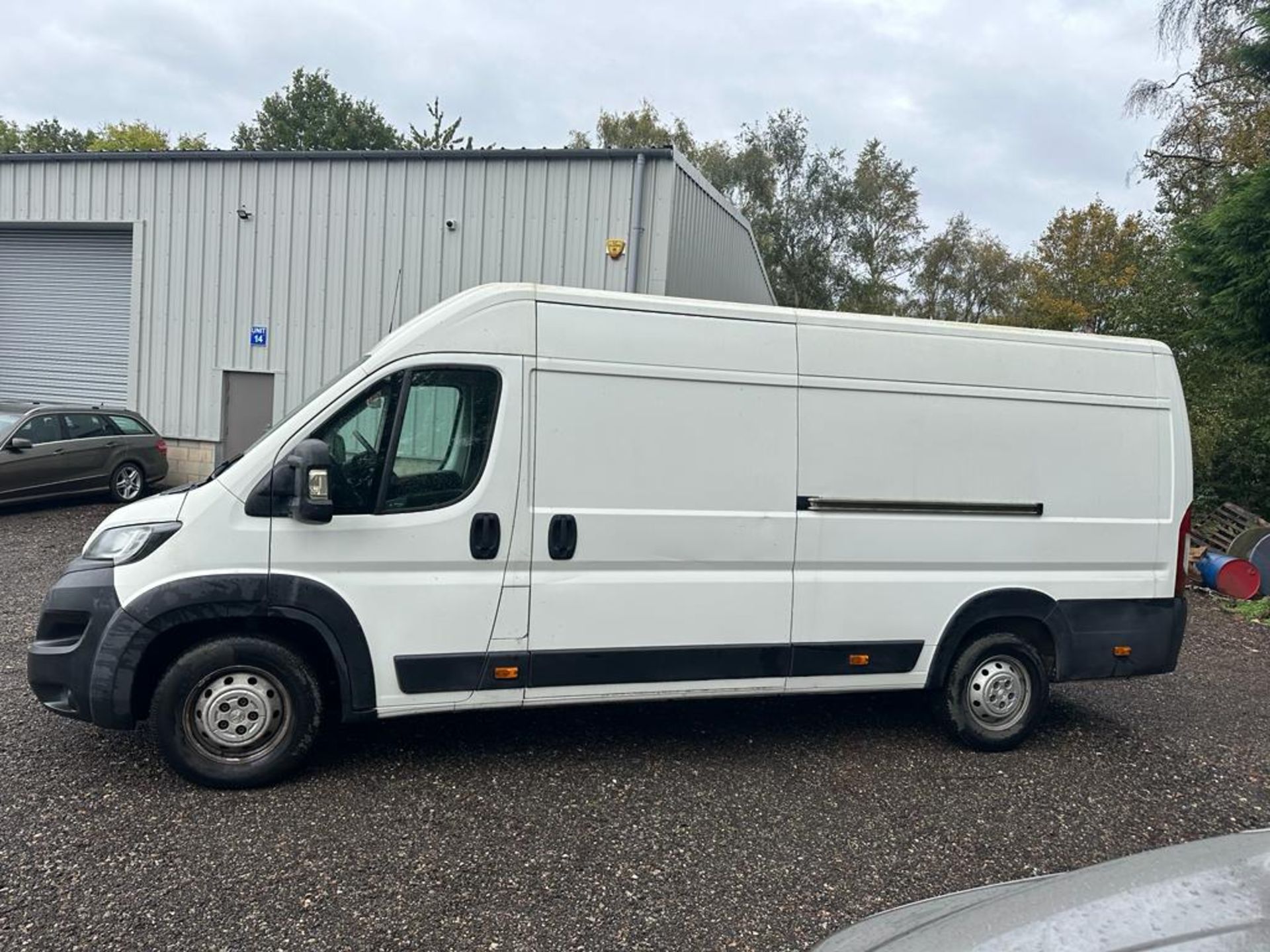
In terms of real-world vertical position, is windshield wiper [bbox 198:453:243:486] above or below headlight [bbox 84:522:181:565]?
above

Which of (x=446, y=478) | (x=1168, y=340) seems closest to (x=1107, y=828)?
(x=446, y=478)

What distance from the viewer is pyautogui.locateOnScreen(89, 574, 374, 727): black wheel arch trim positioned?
395cm

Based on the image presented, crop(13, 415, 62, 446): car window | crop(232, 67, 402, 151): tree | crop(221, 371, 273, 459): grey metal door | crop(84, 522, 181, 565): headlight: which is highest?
crop(232, 67, 402, 151): tree

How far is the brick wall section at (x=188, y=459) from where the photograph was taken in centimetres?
1422

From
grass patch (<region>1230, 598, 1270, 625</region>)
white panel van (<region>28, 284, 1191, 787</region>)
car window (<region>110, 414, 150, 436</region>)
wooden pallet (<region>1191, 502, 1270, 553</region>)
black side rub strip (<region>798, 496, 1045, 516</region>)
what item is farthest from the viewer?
car window (<region>110, 414, 150, 436</region>)

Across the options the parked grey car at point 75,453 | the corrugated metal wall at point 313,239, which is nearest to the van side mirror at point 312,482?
the corrugated metal wall at point 313,239

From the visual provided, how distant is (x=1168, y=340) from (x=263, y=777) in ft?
58.9

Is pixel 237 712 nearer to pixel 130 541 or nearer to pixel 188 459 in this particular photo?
pixel 130 541

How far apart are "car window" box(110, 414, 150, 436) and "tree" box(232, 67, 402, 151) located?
2918cm

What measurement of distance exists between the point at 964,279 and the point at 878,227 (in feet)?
26.3

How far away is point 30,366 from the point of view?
16.2 meters

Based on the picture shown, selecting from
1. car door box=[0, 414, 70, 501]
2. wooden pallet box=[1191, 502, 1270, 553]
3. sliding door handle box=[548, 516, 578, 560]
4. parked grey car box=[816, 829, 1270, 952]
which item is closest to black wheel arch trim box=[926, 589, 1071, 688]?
sliding door handle box=[548, 516, 578, 560]

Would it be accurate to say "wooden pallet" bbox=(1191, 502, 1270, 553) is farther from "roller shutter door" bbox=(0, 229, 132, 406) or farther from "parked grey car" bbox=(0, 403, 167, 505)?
"roller shutter door" bbox=(0, 229, 132, 406)

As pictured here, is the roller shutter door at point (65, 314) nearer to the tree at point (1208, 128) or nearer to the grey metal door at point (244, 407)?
the grey metal door at point (244, 407)
